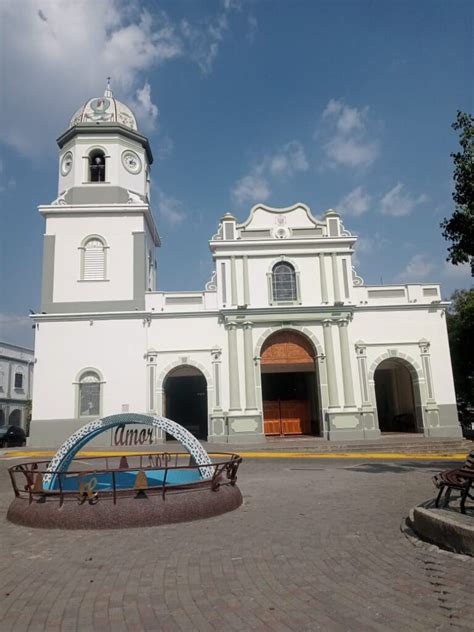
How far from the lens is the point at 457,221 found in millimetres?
11789

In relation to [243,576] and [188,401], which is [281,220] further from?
[243,576]

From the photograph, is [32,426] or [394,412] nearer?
[32,426]

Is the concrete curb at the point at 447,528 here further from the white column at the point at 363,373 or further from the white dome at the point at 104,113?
the white dome at the point at 104,113

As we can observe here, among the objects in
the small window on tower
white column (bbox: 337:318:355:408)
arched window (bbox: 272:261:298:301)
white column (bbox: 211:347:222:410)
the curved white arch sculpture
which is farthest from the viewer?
the small window on tower

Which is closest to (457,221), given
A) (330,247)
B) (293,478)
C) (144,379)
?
(293,478)

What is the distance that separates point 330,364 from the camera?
23125 millimetres

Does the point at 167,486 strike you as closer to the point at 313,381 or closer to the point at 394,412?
the point at 313,381

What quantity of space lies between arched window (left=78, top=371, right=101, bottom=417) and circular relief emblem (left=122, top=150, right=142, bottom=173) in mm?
10568

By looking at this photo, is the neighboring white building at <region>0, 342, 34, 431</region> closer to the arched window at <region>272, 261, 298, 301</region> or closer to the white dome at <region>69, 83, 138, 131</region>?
the white dome at <region>69, 83, 138, 131</region>

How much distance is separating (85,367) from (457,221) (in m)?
16.9

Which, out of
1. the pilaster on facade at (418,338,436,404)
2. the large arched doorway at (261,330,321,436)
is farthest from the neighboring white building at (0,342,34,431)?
the pilaster on facade at (418,338,436,404)

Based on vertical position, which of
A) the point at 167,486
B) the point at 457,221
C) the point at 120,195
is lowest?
the point at 167,486

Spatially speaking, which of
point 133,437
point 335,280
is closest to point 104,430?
point 133,437

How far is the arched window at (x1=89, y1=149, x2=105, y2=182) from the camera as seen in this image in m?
Result: 24.9
